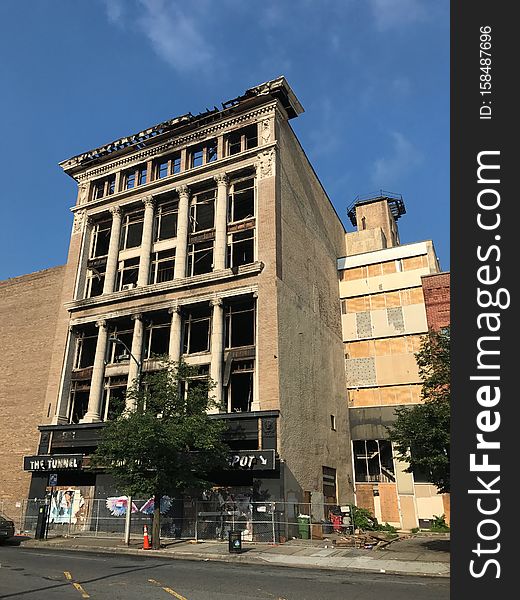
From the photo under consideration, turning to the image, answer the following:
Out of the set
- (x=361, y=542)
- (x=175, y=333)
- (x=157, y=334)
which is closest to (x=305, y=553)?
(x=361, y=542)

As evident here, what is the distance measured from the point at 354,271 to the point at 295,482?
21605 mm

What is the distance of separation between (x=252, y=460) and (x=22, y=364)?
23614mm

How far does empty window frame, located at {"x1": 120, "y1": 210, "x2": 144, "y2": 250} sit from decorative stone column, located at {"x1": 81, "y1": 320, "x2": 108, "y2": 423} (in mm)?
6959

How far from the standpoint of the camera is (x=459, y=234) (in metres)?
7.38

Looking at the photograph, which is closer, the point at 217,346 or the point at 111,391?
the point at 217,346

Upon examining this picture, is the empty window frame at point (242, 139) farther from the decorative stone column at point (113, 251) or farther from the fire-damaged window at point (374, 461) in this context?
the fire-damaged window at point (374, 461)

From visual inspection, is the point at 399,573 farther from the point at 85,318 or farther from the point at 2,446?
the point at 2,446

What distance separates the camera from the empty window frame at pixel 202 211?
122ft

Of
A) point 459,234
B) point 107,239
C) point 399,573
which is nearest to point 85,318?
point 107,239

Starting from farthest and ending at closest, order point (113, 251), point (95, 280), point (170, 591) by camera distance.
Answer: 1. point (95, 280)
2. point (113, 251)
3. point (170, 591)

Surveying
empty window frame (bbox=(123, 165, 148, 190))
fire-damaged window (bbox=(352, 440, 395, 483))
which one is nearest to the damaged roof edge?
empty window frame (bbox=(123, 165, 148, 190))

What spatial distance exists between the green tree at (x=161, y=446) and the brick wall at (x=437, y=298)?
21.1 m

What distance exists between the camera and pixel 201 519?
26625 millimetres

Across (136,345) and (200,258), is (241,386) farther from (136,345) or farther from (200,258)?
(200,258)
